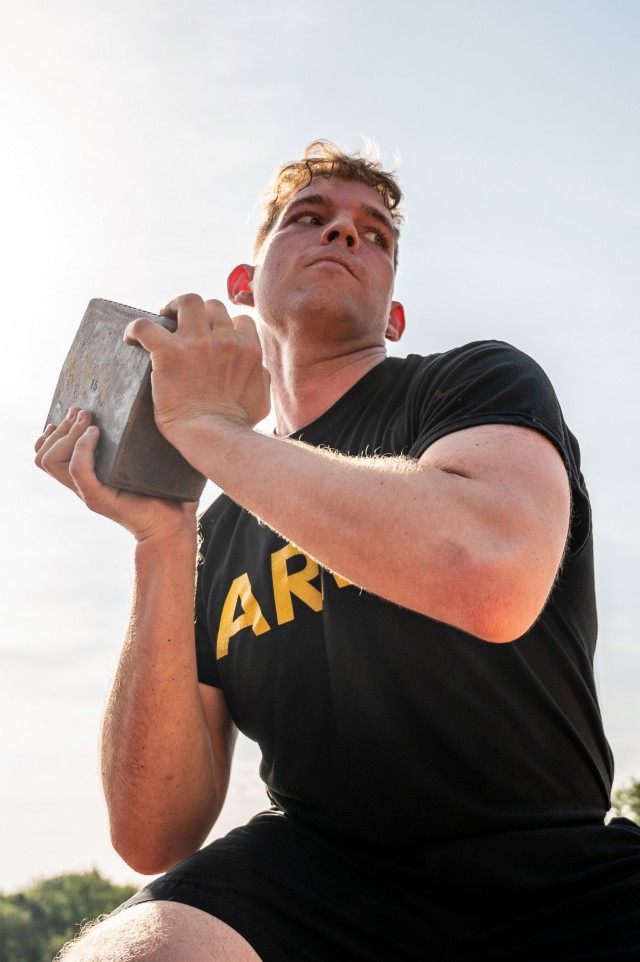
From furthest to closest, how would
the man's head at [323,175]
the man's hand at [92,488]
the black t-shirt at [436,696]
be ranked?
the man's head at [323,175]
the man's hand at [92,488]
the black t-shirt at [436,696]

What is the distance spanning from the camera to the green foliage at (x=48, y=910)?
2895 cm

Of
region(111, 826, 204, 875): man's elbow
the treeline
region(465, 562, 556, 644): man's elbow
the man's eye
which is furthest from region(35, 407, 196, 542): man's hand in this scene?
the treeline

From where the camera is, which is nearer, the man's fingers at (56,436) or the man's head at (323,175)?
the man's fingers at (56,436)

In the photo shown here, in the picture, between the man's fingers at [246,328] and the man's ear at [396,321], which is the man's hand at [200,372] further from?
the man's ear at [396,321]

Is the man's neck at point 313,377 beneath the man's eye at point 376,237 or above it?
beneath

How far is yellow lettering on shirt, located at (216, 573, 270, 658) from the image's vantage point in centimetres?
288

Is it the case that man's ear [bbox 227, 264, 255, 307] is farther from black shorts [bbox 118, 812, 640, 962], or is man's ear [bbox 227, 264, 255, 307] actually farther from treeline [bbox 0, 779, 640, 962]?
treeline [bbox 0, 779, 640, 962]

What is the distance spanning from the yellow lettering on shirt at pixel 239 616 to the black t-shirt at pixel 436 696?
4 cm

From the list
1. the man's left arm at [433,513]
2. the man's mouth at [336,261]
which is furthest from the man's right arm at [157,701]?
the man's mouth at [336,261]

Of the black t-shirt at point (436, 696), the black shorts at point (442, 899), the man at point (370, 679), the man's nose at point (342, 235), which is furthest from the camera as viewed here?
the man's nose at point (342, 235)

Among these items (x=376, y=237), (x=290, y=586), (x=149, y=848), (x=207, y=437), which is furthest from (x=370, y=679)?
(x=376, y=237)

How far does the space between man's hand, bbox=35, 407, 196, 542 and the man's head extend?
1543 millimetres

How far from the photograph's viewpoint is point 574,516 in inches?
96.8

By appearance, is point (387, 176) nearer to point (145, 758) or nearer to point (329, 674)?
point (329, 674)
